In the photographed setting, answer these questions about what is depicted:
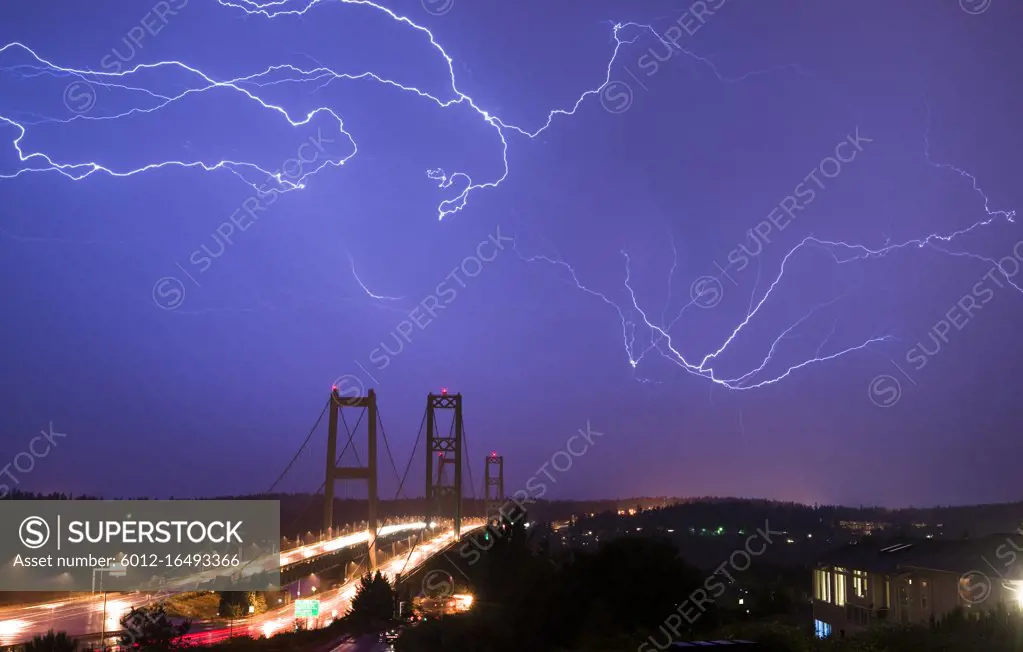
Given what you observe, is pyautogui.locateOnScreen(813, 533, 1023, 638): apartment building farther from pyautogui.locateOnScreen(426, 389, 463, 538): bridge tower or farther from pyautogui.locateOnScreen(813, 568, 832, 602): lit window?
pyautogui.locateOnScreen(426, 389, 463, 538): bridge tower

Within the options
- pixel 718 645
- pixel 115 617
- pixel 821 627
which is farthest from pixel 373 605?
pixel 718 645

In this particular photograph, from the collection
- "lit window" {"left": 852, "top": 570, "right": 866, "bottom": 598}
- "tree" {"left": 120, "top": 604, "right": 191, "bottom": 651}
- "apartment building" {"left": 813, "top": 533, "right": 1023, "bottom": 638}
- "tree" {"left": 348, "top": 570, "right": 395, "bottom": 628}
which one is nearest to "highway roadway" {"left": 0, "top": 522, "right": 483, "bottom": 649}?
"tree" {"left": 348, "top": 570, "right": 395, "bottom": 628}

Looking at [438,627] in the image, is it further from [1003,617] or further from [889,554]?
[889,554]

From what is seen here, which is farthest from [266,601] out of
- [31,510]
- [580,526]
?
[580,526]

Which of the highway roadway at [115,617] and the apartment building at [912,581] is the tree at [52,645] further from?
the apartment building at [912,581]

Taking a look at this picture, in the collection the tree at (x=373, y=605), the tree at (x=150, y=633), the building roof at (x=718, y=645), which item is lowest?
the tree at (x=373, y=605)

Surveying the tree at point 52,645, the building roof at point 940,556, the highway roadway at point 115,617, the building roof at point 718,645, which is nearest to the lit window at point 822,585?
the building roof at point 940,556

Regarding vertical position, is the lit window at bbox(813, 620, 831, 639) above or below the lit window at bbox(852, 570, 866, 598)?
below
